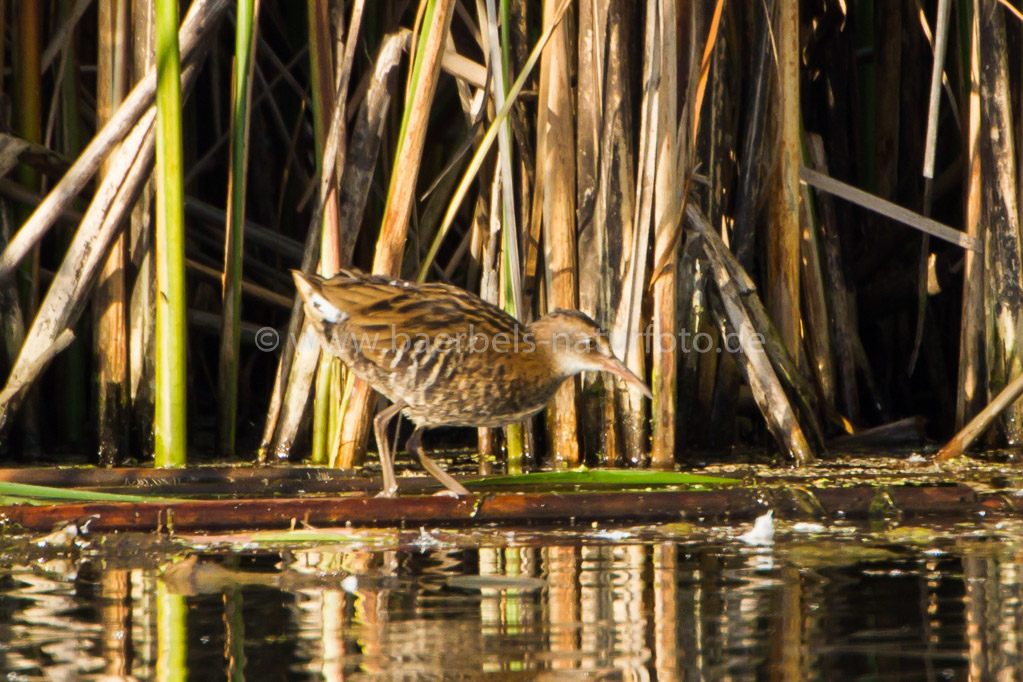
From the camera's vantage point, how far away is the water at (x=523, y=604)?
2.32 m

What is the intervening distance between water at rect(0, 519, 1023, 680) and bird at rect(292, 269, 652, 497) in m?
0.84

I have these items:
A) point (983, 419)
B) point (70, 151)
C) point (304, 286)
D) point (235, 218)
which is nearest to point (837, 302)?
point (983, 419)

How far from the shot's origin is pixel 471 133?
183 inches

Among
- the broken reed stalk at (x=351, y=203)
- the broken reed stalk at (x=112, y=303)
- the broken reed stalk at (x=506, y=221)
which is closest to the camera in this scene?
the broken reed stalk at (x=506, y=221)

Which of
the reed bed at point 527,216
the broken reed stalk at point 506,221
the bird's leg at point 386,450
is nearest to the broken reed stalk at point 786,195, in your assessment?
the reed bed at point 527,216

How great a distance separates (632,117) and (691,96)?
32 cm

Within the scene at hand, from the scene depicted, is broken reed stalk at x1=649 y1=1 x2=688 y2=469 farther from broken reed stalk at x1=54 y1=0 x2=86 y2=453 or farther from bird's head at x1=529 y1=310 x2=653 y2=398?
broken reed stalk at x1=54 y1=0 x2=86 y2=453

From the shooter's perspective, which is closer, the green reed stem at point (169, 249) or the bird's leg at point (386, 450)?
the bird's leg at point (386, 450)

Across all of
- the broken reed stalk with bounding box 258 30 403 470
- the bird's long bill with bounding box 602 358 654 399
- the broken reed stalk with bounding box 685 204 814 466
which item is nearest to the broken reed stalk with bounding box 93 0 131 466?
the broken reed stalk with bounding box 258 30 403 470

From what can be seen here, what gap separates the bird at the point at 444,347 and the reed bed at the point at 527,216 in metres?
0.24

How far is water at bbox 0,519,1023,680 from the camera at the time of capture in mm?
2324

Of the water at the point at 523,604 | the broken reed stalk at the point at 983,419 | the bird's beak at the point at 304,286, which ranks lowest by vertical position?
the water at the point at 523,604

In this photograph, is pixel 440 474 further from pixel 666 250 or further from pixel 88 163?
pixel 88 163

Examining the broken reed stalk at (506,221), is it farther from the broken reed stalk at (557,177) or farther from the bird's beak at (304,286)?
the bird's beak at (304,286)
